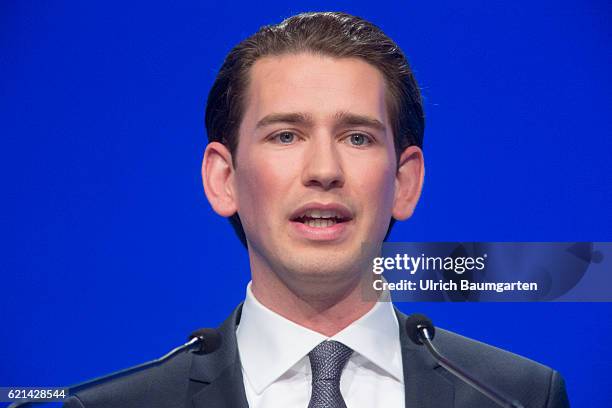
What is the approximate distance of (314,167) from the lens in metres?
2.38

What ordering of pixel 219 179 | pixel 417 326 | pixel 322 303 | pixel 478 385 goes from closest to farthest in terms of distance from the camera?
pixel 478 385 → pixel 417 326 → pixel 322 303 → pixel 219 179

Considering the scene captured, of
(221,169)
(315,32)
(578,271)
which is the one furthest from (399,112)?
(578,271)

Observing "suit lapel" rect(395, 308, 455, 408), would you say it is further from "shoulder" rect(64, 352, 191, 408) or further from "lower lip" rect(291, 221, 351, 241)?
"shoulder" rect(64, 352, 191, 408)

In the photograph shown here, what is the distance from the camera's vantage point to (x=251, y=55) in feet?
8.84

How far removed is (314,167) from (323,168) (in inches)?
1.0

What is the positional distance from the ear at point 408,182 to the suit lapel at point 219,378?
572mm

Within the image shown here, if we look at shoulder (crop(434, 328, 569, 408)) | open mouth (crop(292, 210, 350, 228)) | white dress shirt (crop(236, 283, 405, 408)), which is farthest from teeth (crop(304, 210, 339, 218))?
shoulder (crop(434, 328, 569, 408))

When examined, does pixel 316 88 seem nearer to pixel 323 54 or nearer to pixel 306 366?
pixel 323 54

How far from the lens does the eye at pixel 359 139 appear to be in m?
2.50

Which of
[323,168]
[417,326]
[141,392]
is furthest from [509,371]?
[141,392]

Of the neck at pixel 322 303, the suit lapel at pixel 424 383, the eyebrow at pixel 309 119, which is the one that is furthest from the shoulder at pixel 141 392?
the eyebrow at pixel 309 119

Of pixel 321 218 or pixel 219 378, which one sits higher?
pixel 321 218

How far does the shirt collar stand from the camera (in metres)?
2.46

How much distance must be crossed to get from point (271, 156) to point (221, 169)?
0.27 meters
